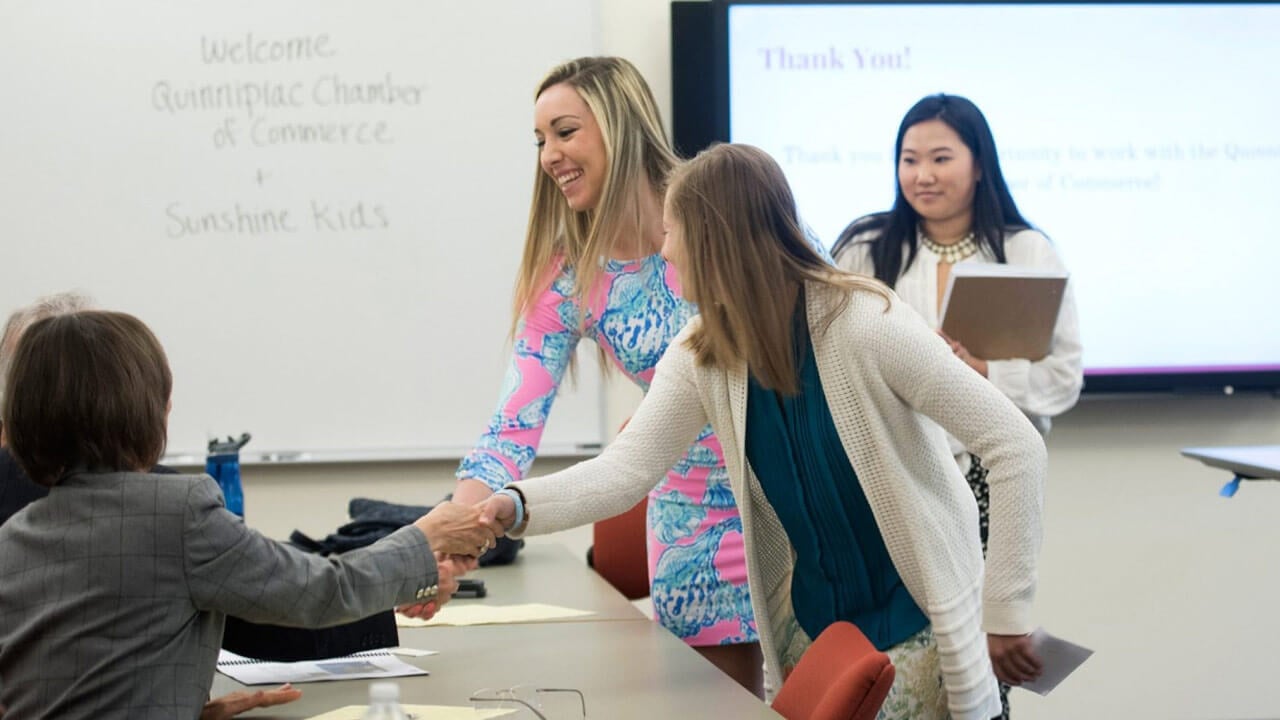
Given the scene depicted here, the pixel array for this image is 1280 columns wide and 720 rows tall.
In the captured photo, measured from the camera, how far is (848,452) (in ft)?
6.16

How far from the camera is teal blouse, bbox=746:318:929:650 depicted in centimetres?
192

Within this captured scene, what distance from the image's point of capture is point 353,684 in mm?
1812

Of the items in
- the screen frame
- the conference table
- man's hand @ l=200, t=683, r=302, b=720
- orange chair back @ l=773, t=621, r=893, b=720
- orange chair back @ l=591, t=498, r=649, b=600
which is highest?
the screen frame

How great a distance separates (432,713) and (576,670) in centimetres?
30

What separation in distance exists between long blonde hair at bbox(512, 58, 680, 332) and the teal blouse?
594mm

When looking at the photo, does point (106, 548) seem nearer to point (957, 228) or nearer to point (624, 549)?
point (624, 549)

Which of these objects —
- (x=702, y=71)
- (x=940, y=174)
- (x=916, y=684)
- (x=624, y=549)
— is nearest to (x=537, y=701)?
(x=916, y=684)

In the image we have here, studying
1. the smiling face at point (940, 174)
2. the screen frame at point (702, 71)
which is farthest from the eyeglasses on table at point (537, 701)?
the screen frame at point (702, 71)

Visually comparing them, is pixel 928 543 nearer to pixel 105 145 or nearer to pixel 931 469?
pixel 931 469

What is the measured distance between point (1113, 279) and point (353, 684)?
9.55 feet

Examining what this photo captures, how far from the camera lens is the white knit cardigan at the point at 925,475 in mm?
1816

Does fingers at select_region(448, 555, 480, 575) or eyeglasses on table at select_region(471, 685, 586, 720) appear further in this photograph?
fingers at select_region(448, 555, 480, 575)

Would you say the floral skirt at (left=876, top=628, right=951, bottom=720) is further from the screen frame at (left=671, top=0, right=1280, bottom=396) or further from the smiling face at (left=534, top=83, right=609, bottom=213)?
the screen frame at (left=671, top=0, right=1280, bottom=396)

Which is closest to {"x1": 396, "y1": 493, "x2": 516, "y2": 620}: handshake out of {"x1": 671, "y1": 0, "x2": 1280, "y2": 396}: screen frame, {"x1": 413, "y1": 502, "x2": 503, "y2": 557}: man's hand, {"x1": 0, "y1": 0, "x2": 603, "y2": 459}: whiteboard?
{"x1": 413, "y1": 502, "x2": 503, "y2": 557}: man's hand
